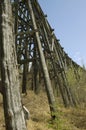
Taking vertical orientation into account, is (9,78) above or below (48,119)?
above

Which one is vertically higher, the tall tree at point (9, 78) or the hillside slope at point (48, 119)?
the tall tree at point (9, 78)

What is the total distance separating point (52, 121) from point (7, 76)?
3427mm

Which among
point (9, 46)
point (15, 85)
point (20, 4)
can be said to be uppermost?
point (20, 4)

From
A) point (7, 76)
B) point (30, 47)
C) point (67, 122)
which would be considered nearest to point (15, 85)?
point (7, 76)

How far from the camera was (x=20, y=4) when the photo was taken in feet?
31.7

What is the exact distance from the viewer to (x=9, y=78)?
3777mm

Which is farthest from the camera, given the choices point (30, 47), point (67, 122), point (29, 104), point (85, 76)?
point (85, 76)

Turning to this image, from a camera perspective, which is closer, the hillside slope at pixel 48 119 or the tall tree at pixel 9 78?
the tall tree at pixel 9 78

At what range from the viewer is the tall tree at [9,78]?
12.0 ft

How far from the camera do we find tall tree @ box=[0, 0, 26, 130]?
144 inches

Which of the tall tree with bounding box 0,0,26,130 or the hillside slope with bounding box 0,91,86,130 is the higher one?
the tall tree with bounding box 0,0,26,130

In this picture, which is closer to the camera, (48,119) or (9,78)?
(9,78)

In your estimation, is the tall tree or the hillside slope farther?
the hillside slope

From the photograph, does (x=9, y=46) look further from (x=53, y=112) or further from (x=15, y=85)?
(x=53, y=112)
